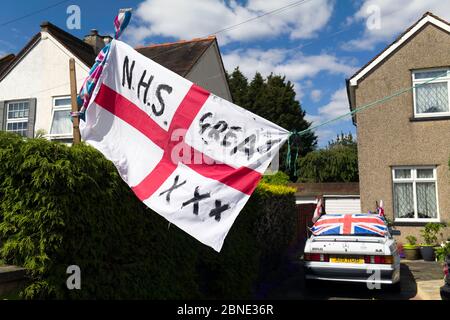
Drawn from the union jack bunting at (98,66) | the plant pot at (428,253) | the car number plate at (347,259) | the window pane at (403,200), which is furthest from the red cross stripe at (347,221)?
the window pane at (403,200)

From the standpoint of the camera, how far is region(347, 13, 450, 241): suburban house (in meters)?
14.0

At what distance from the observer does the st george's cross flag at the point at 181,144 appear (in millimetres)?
3549

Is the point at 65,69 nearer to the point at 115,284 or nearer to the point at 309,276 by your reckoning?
the point at 309,276

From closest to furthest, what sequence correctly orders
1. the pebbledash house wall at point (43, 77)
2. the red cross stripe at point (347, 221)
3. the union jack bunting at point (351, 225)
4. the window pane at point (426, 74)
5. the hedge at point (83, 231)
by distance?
the hedge at point (83, 231) → the union jack bunting at point (351, 225) → the red cross stripe at point (347, 221) → the window pane at point (426, 74) → the pebbledash house wall at point (43, 77)

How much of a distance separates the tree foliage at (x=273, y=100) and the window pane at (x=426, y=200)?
2540 centimetres

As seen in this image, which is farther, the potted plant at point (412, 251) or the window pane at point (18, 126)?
the window pane at point (18, 126)

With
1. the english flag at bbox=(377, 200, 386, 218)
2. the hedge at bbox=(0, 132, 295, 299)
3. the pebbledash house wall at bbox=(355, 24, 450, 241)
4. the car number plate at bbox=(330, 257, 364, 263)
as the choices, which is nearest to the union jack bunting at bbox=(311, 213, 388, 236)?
the car number plate at bbox=(330, 257, 364, 263)

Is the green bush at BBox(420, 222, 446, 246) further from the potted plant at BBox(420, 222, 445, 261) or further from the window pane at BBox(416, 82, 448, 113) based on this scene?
the window pane at BBox(416, 82, 448, 113)

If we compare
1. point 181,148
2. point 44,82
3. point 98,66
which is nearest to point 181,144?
point 181,148

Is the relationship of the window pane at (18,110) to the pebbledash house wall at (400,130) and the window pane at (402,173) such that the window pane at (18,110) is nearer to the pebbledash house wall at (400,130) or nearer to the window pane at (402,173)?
the pebbledash house wall at (400,130)

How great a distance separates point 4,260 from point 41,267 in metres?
0.33

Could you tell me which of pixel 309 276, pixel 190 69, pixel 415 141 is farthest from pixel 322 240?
pixel 190 69

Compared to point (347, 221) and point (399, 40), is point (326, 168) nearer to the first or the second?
point (399, 40)
